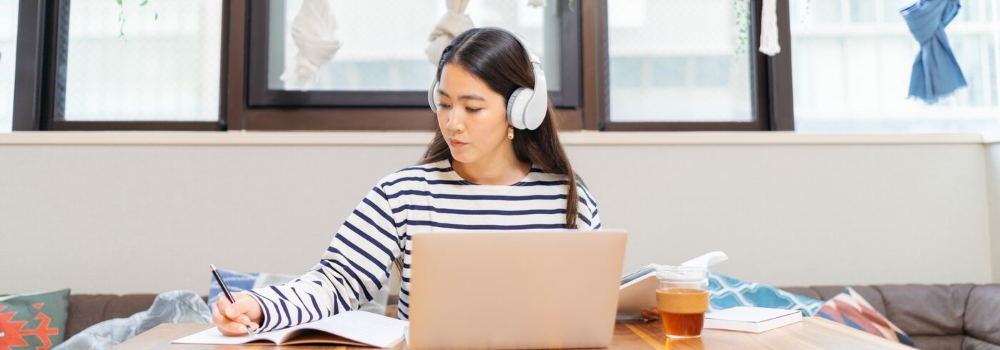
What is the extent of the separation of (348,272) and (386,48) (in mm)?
1218

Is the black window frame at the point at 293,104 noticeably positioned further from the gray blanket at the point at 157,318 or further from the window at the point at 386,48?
the gray blanket at the point at 157,318

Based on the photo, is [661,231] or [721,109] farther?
[721,109]

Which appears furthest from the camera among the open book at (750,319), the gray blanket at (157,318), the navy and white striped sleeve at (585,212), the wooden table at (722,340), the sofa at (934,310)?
the sofa at (934,310)

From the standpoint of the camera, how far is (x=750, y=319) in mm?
1075

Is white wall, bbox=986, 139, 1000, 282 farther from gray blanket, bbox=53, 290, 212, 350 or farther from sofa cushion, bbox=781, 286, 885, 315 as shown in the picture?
gray blanket, bbox=53, 290, 212, 350

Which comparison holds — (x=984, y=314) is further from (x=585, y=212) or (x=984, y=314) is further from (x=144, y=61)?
(x=144, y=61)

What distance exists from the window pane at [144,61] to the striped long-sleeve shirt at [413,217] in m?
1.18

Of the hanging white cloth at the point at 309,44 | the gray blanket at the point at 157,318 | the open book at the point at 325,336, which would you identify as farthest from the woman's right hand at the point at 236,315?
the hanging white cloth at the point at 309,44

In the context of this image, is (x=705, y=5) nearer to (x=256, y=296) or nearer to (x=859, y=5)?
(x=859, y=5)

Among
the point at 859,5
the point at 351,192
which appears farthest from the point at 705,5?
the point at 351,192

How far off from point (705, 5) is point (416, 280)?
1.90m

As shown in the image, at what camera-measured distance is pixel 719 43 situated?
2.42 m

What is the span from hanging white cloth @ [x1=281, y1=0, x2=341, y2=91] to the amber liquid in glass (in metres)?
Result: 1.54

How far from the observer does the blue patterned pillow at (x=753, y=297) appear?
6.20ft
